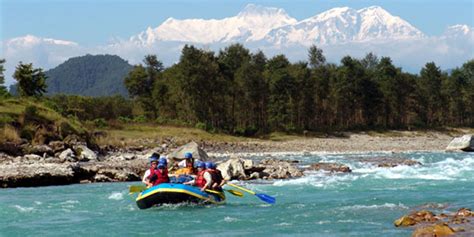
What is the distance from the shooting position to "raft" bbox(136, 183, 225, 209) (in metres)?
20.3

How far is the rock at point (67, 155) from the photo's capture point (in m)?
35.1

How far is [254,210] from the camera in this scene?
20266 millimetres

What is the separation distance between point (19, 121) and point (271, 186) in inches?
877

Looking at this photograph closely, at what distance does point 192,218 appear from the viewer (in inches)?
737

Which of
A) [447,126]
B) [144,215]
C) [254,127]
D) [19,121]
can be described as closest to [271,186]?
[144,215]

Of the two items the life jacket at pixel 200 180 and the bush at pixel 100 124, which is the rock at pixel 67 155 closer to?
the life jacket at pixel 200 180

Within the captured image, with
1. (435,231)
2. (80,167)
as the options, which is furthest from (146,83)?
(435,231)

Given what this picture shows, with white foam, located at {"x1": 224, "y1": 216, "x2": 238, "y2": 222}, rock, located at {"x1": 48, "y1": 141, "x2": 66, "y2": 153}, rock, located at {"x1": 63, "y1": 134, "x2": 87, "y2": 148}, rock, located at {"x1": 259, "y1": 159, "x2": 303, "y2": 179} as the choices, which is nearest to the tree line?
rock, located at {"x1": 63, "y1": 134, "x2": 87, "y2": 148}

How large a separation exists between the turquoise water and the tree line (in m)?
39.8

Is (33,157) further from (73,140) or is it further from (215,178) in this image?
(215,178)

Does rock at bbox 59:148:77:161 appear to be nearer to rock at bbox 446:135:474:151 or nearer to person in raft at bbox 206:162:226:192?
person in raft at bbox 206:162:226:192

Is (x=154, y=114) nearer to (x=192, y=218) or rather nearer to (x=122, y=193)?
(x=122, y=193)

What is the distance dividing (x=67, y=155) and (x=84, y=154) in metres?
2.68

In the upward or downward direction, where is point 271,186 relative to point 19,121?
downward
